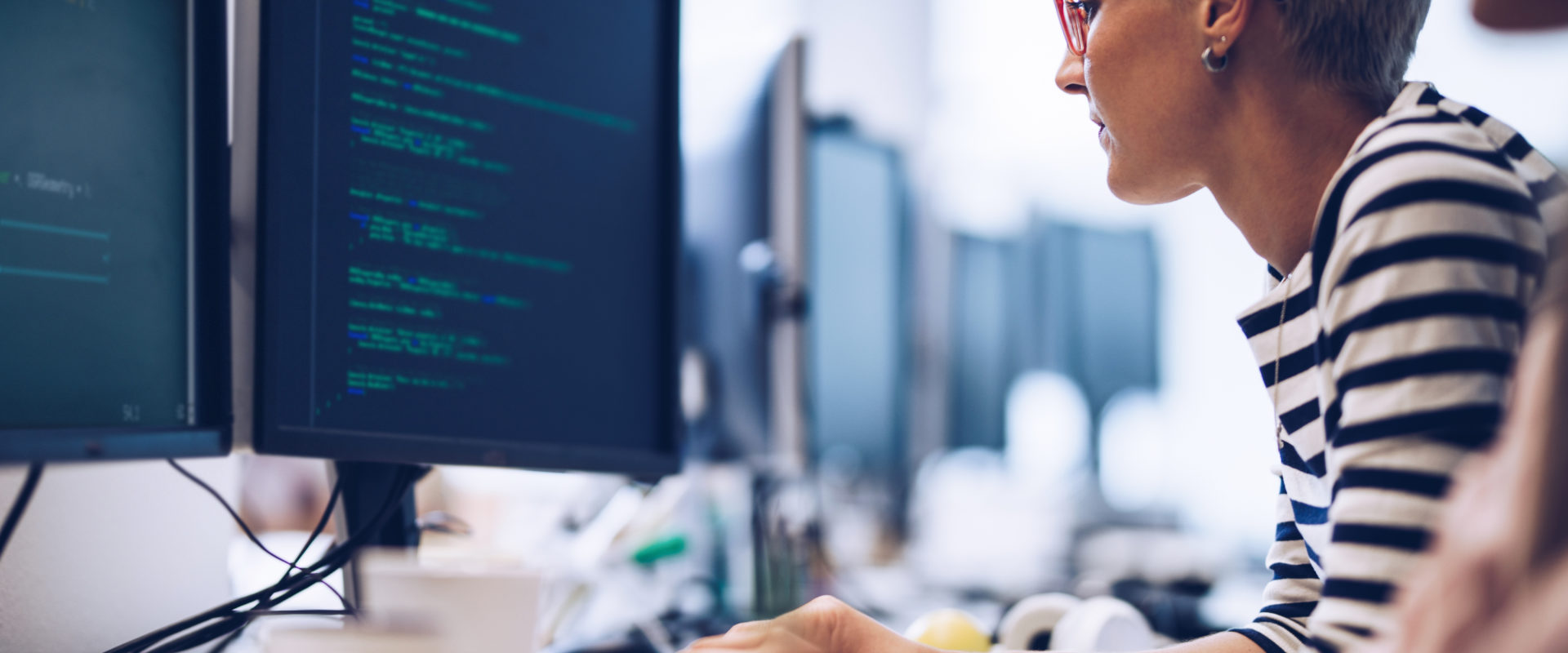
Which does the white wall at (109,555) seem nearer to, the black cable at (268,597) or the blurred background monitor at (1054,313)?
the black cable at (268,597)

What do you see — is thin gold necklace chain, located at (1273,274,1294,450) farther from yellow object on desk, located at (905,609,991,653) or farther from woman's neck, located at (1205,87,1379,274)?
yellow object on desk, located at (905,609,991,653)

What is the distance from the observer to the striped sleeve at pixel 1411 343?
0.48m

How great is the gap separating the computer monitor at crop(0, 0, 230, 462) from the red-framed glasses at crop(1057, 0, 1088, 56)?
24.5 inches

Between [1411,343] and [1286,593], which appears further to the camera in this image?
[1286,593]

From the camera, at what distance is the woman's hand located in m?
0.59

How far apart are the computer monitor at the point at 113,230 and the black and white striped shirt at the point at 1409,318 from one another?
0.65 metres

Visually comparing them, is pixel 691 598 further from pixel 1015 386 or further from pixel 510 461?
pixel 1015 386

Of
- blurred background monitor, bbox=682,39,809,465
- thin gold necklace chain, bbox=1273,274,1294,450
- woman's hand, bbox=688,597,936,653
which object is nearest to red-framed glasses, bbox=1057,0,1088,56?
thin gold necklace chain, bbox=1273,274,1294,450

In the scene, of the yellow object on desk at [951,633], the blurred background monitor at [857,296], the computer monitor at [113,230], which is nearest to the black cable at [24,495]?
the computer monitor at [113,230]

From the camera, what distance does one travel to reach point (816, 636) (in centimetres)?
62

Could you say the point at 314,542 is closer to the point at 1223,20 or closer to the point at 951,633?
the point at 951,633

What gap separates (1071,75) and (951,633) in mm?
476

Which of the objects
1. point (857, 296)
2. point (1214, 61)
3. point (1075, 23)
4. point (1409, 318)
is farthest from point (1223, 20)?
point (857, 296)

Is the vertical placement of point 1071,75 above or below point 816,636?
above
